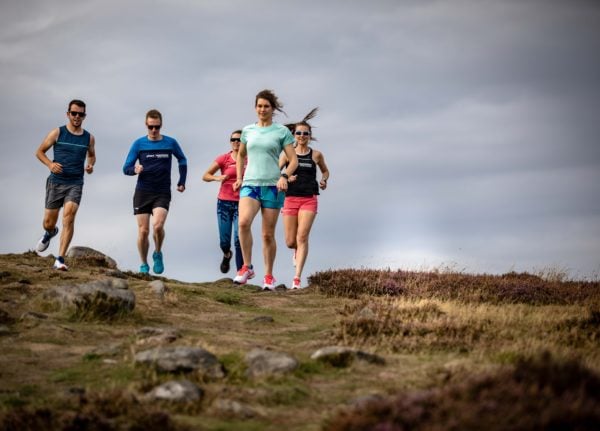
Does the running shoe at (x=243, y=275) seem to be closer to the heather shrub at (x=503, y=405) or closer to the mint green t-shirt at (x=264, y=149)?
the mint green t-shirt at (x=264, y=149)

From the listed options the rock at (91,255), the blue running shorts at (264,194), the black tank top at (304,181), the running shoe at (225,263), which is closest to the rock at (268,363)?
the blue running shorts at (264,194)

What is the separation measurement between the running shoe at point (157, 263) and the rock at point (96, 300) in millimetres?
5193

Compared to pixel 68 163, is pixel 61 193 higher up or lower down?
lower down

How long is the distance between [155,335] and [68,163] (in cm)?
672

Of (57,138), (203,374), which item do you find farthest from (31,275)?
(203,374)

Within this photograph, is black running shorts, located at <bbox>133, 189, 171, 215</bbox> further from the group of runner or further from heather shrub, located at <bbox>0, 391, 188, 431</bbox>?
heather shrub, located at <bbox>0, 391, 188, 431</bbox>

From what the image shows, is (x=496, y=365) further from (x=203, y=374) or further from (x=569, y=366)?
(x=203, y=374)

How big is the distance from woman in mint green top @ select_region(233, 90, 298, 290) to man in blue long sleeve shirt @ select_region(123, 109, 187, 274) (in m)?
2.46

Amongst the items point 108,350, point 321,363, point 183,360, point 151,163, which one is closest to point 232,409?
point 183,360

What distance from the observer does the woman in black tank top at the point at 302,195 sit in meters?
16.8

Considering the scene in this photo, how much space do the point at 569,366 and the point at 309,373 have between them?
10.6ft

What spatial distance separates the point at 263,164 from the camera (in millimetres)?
14758

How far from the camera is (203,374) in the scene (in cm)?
782

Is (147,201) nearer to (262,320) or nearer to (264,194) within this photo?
(264,194)
